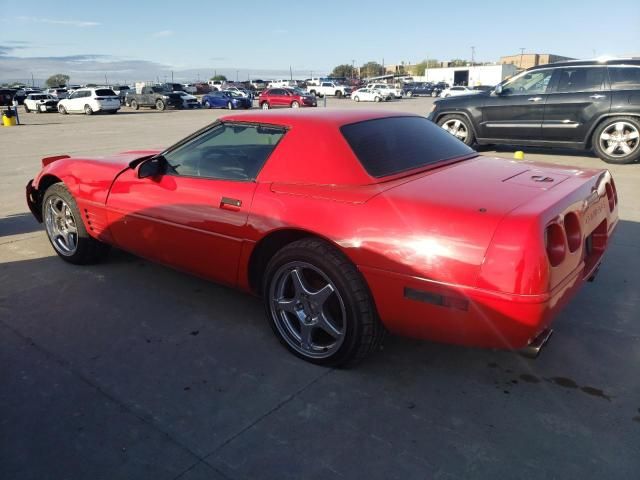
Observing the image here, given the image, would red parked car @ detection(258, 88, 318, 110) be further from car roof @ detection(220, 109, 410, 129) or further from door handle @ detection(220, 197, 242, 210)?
door handle @ detection(220, 197, 242, 210)

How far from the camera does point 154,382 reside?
2.72 metres

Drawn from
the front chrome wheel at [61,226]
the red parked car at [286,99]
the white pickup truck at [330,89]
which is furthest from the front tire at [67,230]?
the white pickup truck at [330,89]

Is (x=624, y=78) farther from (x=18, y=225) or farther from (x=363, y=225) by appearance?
(x=18, y=225)

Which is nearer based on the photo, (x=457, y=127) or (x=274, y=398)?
(x=274, y=398)

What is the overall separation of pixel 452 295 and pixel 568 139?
25.9 feet

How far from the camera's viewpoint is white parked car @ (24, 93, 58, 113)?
32.4 meters

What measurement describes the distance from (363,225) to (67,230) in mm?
3149

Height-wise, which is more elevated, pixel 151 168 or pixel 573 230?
pixel 151 168

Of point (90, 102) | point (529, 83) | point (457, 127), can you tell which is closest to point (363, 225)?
point (529, 83)

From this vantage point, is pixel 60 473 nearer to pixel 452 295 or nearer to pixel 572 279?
pixel 452 295

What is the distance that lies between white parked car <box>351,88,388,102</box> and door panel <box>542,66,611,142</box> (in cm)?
3330

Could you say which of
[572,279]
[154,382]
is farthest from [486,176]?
[154,382]

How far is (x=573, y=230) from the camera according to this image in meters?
2.51

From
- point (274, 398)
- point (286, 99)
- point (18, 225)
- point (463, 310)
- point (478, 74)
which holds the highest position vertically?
point (478, 74)
